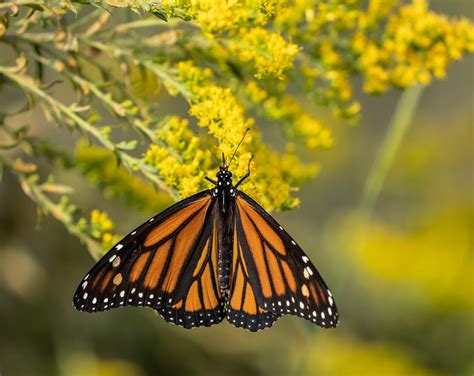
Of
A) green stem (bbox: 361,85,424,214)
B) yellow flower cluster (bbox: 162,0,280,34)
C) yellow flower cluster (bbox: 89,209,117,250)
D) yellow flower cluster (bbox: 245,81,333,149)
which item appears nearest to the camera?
yellow flower cluster (bbox: 162,0,280,34)

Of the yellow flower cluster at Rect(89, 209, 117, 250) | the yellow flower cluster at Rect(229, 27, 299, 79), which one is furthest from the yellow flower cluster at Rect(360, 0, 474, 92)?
the yellow flower cluster at Rect(89, 209, 117, 250)

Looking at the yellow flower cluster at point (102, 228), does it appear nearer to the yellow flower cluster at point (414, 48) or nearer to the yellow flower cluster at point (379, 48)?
the yellow flower cluster at point (379, 48)

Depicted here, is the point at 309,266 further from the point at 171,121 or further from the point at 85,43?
the point at 85,43

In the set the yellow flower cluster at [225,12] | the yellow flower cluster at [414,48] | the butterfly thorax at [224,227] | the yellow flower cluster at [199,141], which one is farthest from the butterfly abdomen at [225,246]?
the yellow flower cluster at [414,48]

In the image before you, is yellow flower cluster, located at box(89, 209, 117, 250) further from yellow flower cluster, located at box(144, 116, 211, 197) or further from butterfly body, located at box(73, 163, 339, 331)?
yellow flower cluster, located at box(144, 116, 211, 197)

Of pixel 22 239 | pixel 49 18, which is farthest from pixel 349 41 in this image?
pixel 22 239
